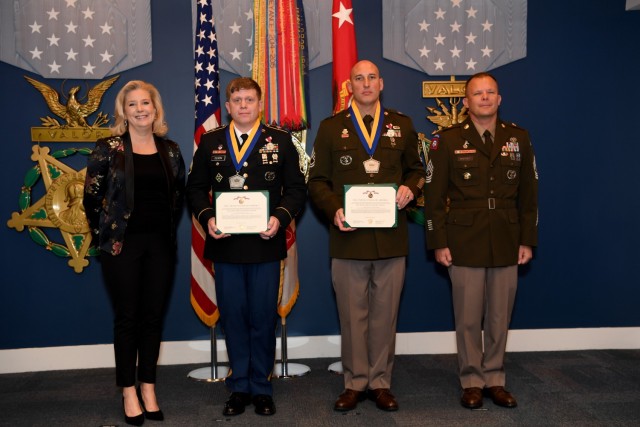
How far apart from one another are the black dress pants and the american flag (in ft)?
2.45

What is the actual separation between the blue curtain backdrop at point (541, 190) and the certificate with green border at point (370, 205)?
50.9 inches

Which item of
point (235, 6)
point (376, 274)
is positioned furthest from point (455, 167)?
point (235, 6)

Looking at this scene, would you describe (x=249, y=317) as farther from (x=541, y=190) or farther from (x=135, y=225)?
(x=541, y=190)

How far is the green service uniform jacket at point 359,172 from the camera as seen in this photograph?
10.2 ft

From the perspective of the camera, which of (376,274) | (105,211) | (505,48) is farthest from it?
(505,48)

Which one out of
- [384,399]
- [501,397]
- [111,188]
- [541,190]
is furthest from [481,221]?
[111,188]

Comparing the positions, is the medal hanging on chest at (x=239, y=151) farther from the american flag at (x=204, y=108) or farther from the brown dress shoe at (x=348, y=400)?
the brown dress shoe at (x=348, y=400)

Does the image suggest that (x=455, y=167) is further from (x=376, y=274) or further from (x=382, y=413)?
(x=382, y=413)

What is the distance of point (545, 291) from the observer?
14.7 ft

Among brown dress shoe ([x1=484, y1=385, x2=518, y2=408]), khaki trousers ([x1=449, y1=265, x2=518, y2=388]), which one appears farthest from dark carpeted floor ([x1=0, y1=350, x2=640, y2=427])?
khaki trousers ([x1=449, y1=265, x2=518, y2=388])

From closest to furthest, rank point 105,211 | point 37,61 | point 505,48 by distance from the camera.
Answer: point 105,211 → point 37,61 → point 505,48

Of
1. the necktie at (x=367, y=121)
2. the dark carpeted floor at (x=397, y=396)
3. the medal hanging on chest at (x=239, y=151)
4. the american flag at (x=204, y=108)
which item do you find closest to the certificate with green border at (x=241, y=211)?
the medal hanging on chest at (x=239, y=151)

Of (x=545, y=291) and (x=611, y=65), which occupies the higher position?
(x=611, y=65)

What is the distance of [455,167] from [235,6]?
2.03m
